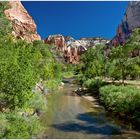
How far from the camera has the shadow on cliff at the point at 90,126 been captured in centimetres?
3004

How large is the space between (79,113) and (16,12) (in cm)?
7877

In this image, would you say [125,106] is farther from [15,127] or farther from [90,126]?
[15,127]

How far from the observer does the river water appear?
28.5m

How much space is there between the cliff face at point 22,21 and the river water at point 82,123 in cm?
6082

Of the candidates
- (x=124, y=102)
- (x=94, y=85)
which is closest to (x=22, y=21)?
(x=94, y=85)

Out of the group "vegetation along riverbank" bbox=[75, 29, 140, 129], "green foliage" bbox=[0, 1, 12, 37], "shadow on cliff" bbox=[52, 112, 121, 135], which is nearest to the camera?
"shadow on cliff" bbox=[52, 112, 121, 135]

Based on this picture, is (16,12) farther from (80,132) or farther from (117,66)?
(80,132)

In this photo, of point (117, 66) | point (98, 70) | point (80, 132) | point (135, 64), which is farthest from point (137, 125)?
point (98, 70)

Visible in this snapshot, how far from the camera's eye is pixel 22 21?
11112 centimetres

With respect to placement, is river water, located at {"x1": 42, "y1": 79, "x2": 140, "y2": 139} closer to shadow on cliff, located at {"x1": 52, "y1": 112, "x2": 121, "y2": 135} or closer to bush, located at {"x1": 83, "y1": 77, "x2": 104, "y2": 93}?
shadow on cliff, located at {"x1": 52, "y1": 112, "x2": 121, "y2": 135}

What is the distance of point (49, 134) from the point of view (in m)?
28.1

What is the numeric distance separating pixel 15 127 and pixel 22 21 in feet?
307

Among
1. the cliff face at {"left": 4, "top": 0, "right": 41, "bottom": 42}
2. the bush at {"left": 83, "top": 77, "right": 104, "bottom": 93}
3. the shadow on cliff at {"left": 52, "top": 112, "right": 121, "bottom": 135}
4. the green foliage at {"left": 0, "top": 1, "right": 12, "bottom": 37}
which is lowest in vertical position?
the shadow on cliff at {"left": 52, "top": 112, "right": 121, "bottom": 135}

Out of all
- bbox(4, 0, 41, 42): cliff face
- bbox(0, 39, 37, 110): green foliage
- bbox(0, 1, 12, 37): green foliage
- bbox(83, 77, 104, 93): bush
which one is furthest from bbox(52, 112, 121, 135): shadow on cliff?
bbox(4, 0, 41, 42): cliff face
